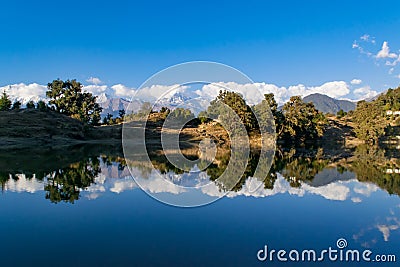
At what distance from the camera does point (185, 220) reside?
11.6 m

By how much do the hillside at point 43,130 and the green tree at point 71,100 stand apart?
43.6 feet

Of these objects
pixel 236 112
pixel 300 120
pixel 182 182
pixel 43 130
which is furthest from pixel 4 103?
pixel 182 182

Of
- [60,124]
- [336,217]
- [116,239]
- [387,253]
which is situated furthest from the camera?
[60,124]

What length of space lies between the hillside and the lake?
32.6 metres

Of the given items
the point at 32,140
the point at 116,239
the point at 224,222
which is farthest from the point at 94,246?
the point at 32,140

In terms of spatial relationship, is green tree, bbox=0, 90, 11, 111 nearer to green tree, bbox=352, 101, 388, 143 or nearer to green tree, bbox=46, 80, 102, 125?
green tree, bbox=46, 80, 102, 125

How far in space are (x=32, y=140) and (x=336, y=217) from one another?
164 ft

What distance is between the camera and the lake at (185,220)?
8.31 metres

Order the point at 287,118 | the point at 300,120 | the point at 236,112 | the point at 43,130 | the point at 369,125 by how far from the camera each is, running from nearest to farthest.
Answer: the point at 236,112 < the point at 43,130 < the point at 287,118 < the point at 300,120 < the point at 369,125

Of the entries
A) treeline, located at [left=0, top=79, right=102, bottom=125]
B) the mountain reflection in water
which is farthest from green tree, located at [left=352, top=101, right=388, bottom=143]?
treeline, located at [left=0, top=79, right=102, bottom=125]

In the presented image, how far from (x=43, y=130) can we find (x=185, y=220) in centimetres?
5106

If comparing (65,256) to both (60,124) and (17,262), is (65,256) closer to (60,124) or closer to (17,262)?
(17,262)

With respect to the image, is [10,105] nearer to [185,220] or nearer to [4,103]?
[4,103]

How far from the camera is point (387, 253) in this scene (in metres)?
8.70
